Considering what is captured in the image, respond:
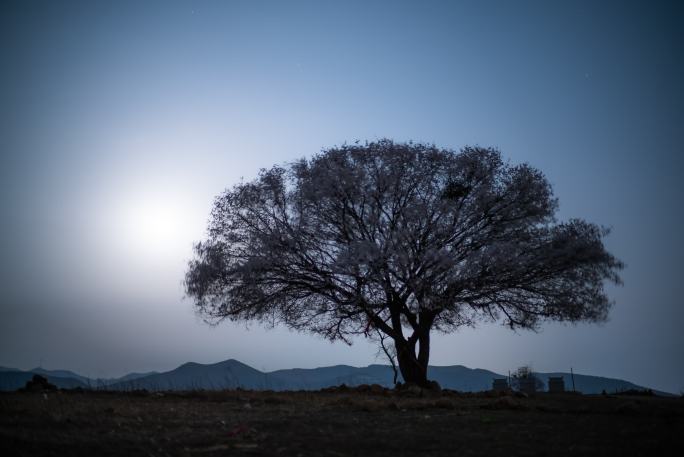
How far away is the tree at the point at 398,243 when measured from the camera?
20344 millimetres

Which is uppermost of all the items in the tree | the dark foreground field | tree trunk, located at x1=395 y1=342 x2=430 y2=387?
the tree

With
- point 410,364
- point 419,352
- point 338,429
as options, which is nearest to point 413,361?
point 410,364

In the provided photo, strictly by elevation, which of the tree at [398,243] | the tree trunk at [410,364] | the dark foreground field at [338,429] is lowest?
the dark foreground field at [338,429]

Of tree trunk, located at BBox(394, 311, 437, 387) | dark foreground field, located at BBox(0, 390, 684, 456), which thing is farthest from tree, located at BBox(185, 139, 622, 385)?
dark foreground field, located at BBox(0, 390, 684, 456)

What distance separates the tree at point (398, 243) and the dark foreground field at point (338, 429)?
950 centimetres

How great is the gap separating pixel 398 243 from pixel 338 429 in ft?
40.9

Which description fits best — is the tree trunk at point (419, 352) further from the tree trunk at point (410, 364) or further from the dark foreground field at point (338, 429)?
the dark foreground field at point (338, 429)

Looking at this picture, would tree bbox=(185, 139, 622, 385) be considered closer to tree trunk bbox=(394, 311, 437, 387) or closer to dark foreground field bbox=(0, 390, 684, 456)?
tree trunk bbox=(394, 311, 437, 387)

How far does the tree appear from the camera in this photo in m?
20.3

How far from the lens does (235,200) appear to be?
72.8ft

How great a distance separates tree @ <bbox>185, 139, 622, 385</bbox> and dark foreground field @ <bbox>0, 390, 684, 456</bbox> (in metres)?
9.50

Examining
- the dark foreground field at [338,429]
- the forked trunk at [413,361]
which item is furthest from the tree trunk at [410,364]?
the dark foreground field at [338,429]

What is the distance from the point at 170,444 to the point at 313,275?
49.7 feet

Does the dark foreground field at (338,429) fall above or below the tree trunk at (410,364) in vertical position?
below
